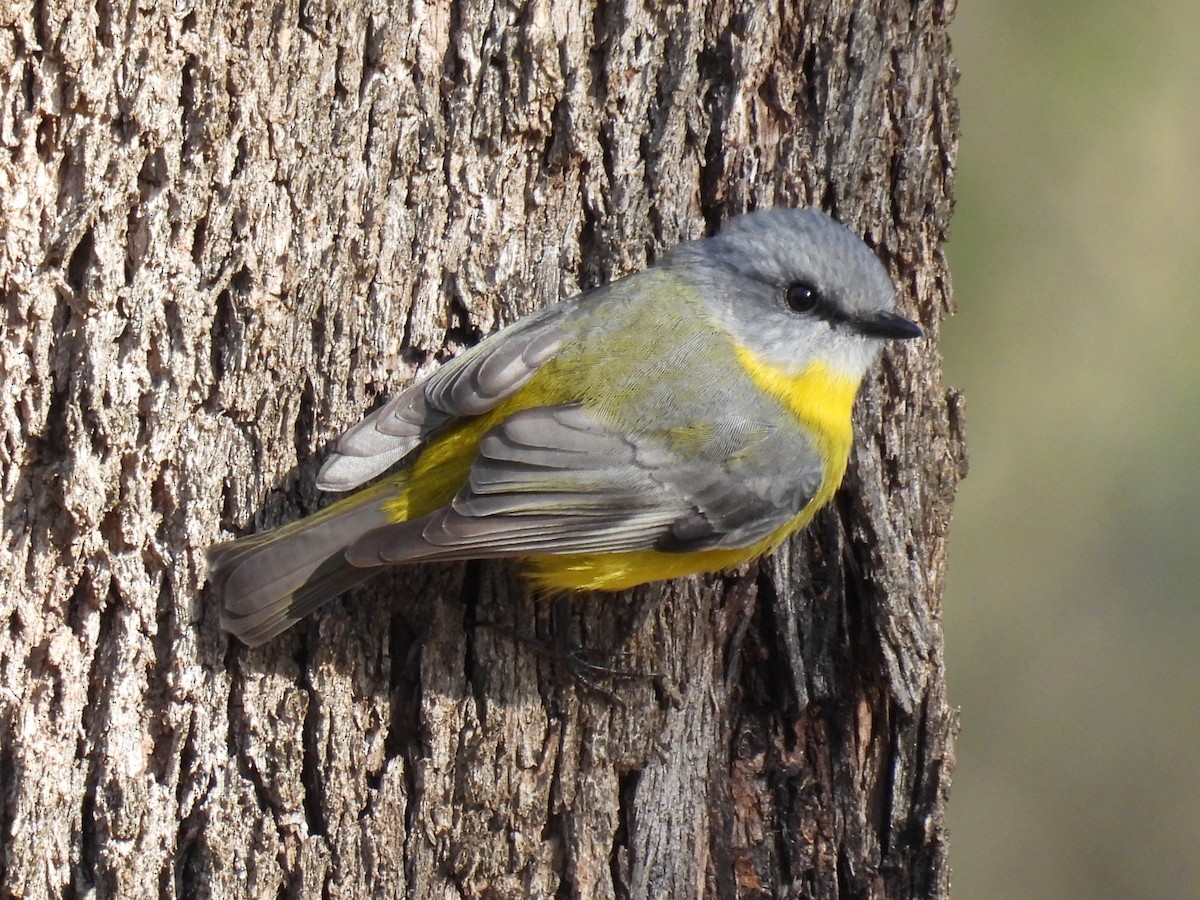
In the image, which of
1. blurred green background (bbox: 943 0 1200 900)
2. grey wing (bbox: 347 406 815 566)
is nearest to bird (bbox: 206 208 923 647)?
grey wing (bbox: 347 406 815 566)

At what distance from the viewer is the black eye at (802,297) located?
10.6ft

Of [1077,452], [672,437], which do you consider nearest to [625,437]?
[672,437]

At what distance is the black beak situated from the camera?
122 inches

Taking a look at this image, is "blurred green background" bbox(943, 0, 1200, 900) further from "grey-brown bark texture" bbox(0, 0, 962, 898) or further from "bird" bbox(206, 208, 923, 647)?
"bird" bbox(206, 208, 923, 647)

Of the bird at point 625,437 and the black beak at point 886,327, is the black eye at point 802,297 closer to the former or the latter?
the bird at point 625,437

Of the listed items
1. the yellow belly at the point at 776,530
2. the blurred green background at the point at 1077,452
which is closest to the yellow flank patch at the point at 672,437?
the yellow belly at the point at 776,530

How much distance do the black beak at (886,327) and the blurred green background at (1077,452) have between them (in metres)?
3.54

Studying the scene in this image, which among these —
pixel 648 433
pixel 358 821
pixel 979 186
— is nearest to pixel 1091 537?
pixel 979 186

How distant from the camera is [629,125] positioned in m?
3.18

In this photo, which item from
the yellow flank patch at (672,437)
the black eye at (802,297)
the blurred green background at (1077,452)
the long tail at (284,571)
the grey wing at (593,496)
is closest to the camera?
the long tail at (284,571)

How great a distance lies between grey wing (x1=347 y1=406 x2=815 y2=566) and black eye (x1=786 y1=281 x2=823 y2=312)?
0.51 metres

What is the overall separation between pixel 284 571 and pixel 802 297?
1480 millimetres

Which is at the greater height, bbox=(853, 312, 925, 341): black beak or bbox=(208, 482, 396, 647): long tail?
Result: bbox=(853, 312, 925, 341): black beak

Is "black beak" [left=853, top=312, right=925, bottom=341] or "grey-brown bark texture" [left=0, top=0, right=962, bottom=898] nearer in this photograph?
"grey-brown bark texture" [left=0, top=0, right=962, bottom=898]
